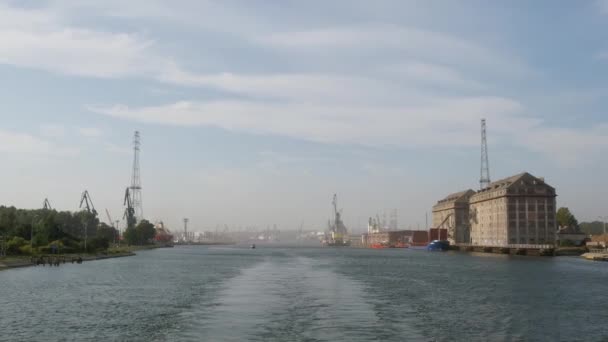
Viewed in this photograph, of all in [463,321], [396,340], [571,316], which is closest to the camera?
[396,340]

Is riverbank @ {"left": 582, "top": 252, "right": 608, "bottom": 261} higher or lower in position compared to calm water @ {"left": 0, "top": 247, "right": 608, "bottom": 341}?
lower

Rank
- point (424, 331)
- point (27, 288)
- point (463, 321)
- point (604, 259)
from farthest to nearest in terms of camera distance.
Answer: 1. point (604, 259)
2. point (27, 288)
3. point (463, 321)
4. point (424, 331)

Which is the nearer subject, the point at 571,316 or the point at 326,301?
the point at 571,316

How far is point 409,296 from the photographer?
269 feet

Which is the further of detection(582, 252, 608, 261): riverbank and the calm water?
detection(582, 252, 608, 261): riverbank

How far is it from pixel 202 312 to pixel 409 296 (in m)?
29.1

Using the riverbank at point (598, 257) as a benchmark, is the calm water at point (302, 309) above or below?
above

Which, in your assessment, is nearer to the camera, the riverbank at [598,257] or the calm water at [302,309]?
the calm water at [302,309]

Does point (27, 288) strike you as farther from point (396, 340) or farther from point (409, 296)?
point (396, 340)

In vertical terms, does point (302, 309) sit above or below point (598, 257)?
above

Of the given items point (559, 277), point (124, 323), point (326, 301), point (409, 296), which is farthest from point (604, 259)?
point (124, 323)

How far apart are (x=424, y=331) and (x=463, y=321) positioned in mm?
7520

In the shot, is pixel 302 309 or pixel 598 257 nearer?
pixel 302 309

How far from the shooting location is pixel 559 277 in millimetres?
114438
